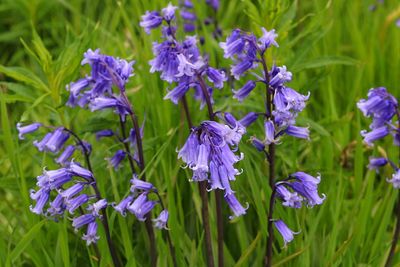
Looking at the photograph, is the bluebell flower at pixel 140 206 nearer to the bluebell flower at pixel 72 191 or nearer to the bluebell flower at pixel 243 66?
the bluebell flower at pixel 72 191

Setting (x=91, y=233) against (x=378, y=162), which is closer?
(x=91, y=233)

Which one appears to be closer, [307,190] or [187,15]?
[307,190]

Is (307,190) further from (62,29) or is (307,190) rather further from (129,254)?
(62,29)

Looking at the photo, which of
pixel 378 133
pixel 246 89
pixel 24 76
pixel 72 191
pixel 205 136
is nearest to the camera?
pixel 205 136

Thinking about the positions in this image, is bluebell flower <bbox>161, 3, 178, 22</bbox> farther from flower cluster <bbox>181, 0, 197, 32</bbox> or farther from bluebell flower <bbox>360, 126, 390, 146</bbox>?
flower cluster <bbox>181, 0, 197, 32</bbox>

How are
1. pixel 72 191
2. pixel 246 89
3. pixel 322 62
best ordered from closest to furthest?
pixel 72 191
pixel 246 89
pixel 322 62

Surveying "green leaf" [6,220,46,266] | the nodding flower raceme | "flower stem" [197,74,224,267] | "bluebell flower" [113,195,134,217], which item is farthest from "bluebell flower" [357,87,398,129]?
"green leaf" [6,220,46,266]

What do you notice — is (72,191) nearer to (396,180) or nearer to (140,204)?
(140,204)

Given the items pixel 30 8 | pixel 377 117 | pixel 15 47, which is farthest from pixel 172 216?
pixel 15 47

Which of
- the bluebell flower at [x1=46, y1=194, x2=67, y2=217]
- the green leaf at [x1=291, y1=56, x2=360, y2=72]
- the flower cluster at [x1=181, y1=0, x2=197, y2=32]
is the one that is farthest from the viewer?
the flower cluster at [x1=181, y1=0, x2=197, y2=32]

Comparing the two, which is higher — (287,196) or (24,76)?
(24,76)

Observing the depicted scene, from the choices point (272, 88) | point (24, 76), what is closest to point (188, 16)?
point (24, 76)
